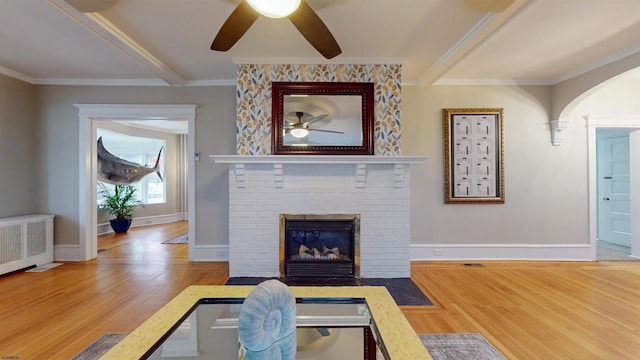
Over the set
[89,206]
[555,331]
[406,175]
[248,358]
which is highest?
[406,175]

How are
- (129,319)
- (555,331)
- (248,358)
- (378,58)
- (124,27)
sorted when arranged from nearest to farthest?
(248,358) < (555,331) < (129,319) < (124,27) < (378,58)

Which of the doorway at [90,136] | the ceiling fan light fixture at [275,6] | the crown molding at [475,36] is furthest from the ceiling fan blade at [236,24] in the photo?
the doorway at [90,136]

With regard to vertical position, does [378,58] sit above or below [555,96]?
above

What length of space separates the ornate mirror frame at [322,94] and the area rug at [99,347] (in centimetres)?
209

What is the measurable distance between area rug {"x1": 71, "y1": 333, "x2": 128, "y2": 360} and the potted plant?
465cm

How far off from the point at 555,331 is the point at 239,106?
3473mm

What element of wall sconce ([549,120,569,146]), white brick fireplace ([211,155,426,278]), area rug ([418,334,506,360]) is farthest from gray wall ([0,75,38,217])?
wall sconce ([549,120,569,146])

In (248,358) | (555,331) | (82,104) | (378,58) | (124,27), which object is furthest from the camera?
(82,104)

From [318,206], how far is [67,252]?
3444 mm

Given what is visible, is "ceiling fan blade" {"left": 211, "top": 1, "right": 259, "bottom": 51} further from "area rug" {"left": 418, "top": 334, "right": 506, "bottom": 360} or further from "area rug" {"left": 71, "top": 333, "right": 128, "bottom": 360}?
"area rug" {"left": 418, "top": 334, "right": 506, "bottom": 360}

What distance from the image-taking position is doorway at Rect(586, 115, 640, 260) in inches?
151

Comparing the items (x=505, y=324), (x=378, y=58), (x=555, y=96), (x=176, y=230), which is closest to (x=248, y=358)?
(x=505, y=324)

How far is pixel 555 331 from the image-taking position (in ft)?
6.95

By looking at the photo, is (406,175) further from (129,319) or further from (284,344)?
(129,319)
